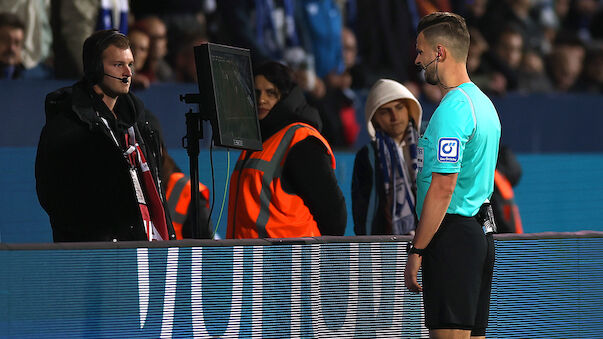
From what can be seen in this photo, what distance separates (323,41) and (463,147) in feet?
22.5

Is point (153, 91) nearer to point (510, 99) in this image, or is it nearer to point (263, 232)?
point (263, 232)

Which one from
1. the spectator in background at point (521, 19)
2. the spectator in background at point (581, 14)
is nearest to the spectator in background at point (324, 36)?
the spectator in background at point (521, 19)

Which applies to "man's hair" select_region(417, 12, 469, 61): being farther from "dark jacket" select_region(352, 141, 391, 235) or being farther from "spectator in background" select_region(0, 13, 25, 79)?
"spectator in background" select_region(0, 13, 25, 79)

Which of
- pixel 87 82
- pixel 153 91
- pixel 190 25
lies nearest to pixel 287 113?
pixel 87 82

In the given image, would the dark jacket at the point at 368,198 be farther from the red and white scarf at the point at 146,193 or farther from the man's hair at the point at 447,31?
the man's hair at the point at 447,31

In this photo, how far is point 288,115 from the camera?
20.2 ft

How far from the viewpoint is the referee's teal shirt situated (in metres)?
4.58

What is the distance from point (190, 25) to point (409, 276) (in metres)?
6.08

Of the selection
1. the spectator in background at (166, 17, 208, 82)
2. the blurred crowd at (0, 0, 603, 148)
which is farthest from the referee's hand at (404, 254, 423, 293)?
the spectator in background at (166, 17, 208, 82)

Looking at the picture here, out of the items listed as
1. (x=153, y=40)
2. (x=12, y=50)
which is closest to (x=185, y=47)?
(x=153, y=40)

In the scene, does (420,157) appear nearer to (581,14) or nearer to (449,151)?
(449,151)

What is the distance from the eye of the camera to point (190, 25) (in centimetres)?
1034

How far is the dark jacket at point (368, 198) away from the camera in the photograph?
23.3ft

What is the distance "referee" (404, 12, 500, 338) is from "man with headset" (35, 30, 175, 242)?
1.37 metres
